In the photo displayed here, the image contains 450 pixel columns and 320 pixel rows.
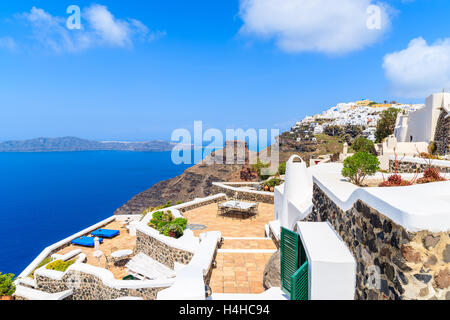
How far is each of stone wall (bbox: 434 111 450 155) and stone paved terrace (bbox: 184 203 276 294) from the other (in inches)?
590

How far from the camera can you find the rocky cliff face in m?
49.1

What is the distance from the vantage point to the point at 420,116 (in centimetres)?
2611

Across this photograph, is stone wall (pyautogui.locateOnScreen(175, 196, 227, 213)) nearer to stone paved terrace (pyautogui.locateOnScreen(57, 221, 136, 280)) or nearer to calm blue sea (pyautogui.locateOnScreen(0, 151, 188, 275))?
stone paved terrace (pyautogui.locateOnScreen(57, 221, 136, 280))

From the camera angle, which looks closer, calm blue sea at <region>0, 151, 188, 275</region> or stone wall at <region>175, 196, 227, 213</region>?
stone wall at <region>175, 196, 227, 213</region>

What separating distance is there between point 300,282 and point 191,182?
50.0m

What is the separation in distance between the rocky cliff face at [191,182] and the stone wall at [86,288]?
3413 cm

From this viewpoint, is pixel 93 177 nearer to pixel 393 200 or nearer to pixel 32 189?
pixel 32 189

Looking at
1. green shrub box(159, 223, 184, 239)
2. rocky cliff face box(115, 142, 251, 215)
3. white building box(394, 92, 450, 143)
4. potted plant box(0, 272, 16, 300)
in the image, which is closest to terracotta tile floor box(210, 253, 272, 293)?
green shrub box(159, 223, 184, 239)

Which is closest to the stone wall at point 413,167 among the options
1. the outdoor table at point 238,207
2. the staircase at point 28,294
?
the outdoor table at point 238,207

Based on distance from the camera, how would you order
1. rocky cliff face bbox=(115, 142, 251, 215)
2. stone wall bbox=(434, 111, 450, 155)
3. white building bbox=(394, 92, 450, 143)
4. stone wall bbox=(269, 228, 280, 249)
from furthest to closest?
rocky cliff face bbox=(115, 142, 251, 215) < white building bbox=(394, 92, 450, 143) < stone wall bbox=(434, 111, 450, 155) < stone wall bbox=(269, 228, 280, 249)

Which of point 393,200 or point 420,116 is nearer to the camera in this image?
point 393,200

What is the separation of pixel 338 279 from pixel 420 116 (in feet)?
96.0

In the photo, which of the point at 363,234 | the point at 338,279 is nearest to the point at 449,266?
the point at 363,234

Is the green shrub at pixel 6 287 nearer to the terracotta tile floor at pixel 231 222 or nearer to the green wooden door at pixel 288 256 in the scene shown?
the terracotta tile floor at pixel 231 222
